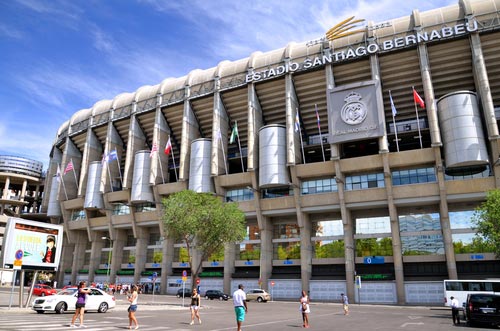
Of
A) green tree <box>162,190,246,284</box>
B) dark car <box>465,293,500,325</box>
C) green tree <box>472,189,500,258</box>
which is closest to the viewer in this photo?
dark car <box>465,293,500,325</box>

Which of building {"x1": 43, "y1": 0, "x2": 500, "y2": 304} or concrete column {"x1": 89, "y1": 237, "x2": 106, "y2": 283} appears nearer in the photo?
building {"x1": 43, "y1": 0, "x2": 500, "y2": 304}

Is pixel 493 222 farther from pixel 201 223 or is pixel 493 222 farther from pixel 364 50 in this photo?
pixel 201 223

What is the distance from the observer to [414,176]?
149ft

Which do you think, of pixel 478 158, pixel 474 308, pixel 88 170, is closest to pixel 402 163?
pixel 478 158

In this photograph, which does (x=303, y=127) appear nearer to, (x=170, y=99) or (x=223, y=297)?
(x=170, y=99)

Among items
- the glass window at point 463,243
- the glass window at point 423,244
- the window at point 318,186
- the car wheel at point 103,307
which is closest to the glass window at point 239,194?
the window at point 318,186

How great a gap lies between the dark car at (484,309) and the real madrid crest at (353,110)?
94.7 feet

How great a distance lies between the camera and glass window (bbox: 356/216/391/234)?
4816 centimetres

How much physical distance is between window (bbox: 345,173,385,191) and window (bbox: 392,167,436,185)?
64.5 inches

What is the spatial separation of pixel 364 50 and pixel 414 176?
662 inches

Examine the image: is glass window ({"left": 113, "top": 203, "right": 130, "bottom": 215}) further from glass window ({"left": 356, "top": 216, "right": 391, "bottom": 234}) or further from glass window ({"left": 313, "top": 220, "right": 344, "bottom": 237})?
glass window ({"left": 356, "top": 216, "right": 391, "bottom": 234})

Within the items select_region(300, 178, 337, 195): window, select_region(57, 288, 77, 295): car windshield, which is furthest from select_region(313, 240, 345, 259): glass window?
select_region(57, 288, 77, 295): car windshield

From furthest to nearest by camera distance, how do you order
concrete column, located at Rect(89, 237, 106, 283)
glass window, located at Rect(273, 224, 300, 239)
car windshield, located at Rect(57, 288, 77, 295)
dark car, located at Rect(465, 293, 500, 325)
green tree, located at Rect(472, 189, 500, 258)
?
concrete column, located at Rect(89, 237, 106, 283), glass window, located at Rect(273, 224, 300, 239), green tree, located at Rect(472, 189, 500, 258), car windshield, located at Rect(57, 288, 77, 295), dark car, located at Rect(465, 293, 500, 325)

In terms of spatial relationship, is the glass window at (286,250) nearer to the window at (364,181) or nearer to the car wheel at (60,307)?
the window at (364,181)
